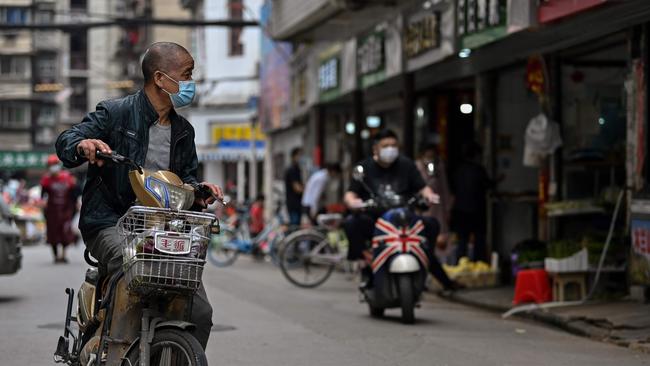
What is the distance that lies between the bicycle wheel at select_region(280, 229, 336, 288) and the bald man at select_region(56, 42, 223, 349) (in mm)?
10731

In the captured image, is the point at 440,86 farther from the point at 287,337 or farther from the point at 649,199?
the point at 287,337

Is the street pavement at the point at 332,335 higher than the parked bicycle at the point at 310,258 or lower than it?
lower

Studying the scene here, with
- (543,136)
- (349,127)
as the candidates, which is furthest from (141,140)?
(349,127)

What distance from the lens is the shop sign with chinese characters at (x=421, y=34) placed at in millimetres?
16547

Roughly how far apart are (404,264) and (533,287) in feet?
8.01

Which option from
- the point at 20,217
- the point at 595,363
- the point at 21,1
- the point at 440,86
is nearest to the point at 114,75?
the point at 21,1

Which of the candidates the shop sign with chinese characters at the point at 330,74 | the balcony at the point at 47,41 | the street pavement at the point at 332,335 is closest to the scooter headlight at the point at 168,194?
the street pavement at the point at 332,335

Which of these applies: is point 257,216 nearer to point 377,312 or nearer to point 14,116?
point 377,312

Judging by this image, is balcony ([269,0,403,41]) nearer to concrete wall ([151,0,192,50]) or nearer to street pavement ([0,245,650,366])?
street pavement ([0,245,650,366])

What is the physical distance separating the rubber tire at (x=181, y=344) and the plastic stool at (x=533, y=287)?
8420 mm

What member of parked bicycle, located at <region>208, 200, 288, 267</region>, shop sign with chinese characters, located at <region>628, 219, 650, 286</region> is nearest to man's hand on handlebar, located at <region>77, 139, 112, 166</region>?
shop sign with chinese characters, located at <region>628, 219, 650, 286</region>

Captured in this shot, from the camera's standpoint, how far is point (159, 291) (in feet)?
18.2

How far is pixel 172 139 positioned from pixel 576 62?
10714mm

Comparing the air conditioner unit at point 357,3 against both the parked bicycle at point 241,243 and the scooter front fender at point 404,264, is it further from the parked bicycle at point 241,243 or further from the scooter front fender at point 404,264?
the scooter front fender at point 404,264
